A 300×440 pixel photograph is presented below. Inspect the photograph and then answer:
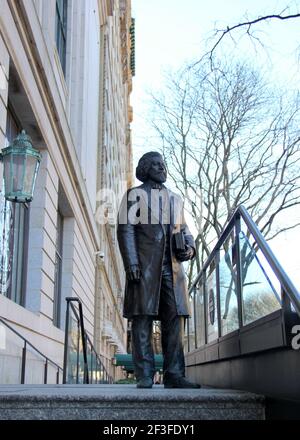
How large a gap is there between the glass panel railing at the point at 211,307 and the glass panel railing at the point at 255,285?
78.4 inches

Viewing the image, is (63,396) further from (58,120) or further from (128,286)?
(58,120)

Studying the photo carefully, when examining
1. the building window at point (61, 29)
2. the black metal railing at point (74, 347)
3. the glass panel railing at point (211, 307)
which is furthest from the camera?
the building window at point (61, 29)

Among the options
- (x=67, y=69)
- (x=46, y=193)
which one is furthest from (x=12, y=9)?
(x=67, y=69)

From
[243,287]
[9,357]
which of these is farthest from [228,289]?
[9,357]

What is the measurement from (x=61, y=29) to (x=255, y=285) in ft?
46.2

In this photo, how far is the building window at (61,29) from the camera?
645 inches

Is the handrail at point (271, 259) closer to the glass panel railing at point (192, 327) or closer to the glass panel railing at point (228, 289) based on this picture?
the glass panel railing at point (228, 289)

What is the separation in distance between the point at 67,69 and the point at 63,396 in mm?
14847

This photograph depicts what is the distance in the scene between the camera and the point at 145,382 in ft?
17.7

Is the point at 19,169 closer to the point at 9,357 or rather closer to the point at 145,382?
the point at 145,382

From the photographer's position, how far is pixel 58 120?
1352 cm

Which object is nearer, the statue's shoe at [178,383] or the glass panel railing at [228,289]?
the statue's shoe at [178,383]

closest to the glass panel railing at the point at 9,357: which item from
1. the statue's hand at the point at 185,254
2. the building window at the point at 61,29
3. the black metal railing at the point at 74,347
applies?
the black metal railing at the point at 74,347
